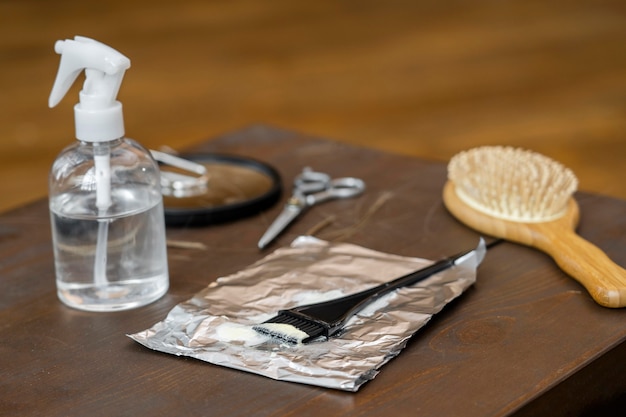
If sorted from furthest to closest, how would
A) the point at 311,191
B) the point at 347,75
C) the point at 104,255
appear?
1. the point at 347,75
2. the point at 311,191
3. the point at 104,255

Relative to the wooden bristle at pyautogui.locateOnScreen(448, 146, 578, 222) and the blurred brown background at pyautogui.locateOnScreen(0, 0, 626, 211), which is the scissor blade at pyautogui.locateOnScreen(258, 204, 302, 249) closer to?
the wooden bristle at pyautogui.locateOnScreen(448, 146, 578, 222)

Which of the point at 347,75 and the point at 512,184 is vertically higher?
the point at 512,184

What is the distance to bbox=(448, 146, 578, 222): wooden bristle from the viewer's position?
2.99ft

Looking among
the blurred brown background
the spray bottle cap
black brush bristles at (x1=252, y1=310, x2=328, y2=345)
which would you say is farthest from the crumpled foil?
the blurred brown background

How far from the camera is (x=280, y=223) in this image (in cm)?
94

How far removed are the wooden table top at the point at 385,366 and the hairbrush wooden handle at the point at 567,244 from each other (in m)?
0.01

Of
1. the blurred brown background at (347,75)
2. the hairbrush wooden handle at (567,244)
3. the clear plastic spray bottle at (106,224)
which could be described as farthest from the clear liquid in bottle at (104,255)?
the blurred brown background at (347,75)

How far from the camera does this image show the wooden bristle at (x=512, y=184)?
0.91 m

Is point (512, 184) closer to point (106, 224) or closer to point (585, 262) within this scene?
point (585, 262)

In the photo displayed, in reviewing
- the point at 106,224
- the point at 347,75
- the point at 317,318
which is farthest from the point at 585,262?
the point at 347,75

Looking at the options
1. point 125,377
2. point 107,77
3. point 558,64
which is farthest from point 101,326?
point 558,64

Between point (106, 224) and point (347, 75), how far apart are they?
6.45ft

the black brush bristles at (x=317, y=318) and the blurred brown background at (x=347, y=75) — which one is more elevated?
the black brush bristles at (x=317, y=318)

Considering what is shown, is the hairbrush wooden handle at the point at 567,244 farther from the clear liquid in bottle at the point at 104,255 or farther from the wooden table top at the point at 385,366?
the clear liquid in bottle at the point at 104,255
